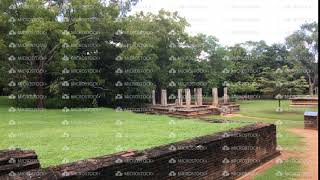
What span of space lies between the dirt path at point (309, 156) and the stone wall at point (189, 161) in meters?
1.02

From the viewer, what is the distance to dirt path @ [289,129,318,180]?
28.5ft

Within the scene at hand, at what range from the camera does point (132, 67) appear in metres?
25.1

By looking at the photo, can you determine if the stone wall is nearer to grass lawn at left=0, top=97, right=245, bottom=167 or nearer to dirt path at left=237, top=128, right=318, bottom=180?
dirt path at left=237, top=128, right=318, bottom=180

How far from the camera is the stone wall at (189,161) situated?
17.3 ft

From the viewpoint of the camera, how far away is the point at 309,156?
10852 mm

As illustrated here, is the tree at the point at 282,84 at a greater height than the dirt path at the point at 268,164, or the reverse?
the tree at the point at 282,84

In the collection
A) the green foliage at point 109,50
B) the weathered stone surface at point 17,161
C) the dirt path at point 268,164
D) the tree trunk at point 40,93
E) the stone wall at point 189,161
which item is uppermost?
the green foliage at point 109,50

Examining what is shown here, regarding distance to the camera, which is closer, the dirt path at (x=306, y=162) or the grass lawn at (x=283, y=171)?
the grass lawn at (x=283, y=171)

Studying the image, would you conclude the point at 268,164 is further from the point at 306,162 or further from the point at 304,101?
the point at 304,101

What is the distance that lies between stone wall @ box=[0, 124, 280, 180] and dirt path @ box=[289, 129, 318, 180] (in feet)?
3.35

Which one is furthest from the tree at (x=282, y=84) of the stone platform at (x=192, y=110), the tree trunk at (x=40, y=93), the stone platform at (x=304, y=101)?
the tree trunk at (x=40, y=93)

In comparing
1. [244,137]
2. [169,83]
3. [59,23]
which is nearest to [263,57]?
[169,83]

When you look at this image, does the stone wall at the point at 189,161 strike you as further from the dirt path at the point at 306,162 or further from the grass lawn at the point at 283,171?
the grass lawn at the point at 283,171

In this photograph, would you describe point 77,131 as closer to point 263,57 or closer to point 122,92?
point 122,92
